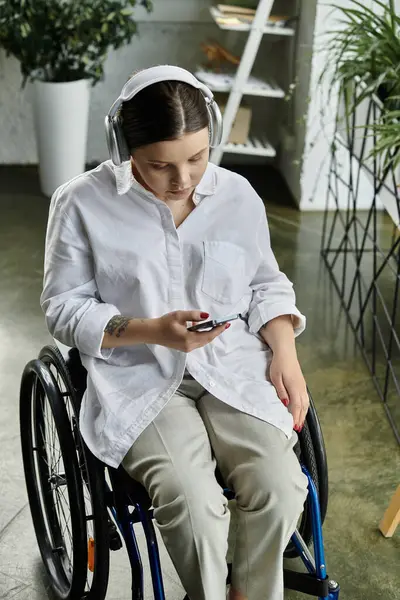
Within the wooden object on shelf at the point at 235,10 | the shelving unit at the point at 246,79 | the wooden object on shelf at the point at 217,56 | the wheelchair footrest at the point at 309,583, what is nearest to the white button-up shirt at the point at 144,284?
the wheelchair footrest at the point at 309,583

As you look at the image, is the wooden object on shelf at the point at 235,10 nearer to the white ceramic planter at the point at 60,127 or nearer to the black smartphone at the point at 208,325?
the white ceramic planter at the point at 60,127

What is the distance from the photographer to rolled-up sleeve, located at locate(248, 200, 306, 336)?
1.69 metres

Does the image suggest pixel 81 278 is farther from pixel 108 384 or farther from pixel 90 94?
pixel 90 94

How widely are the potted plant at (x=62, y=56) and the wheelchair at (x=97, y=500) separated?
7.27 ft

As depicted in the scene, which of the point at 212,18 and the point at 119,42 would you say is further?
the point at 212,18

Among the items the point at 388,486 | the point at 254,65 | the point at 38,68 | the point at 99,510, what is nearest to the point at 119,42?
the point at 38,68

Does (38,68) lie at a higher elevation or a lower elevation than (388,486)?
higher

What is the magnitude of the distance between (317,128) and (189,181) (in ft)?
7.58

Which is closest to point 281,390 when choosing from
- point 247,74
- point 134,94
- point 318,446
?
point 318,446

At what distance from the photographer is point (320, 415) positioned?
2.51m

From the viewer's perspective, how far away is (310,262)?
134 inches

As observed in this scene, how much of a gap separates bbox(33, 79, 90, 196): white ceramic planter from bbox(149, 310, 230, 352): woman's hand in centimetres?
247

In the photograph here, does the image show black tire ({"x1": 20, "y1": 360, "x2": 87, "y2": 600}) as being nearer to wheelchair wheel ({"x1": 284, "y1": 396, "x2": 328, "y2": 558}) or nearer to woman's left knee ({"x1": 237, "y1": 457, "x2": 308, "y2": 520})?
woman's left knee ({"x1": 237, "y1": 457, "x2": 308, "y2": 520})

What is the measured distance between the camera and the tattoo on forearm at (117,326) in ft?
5.13
